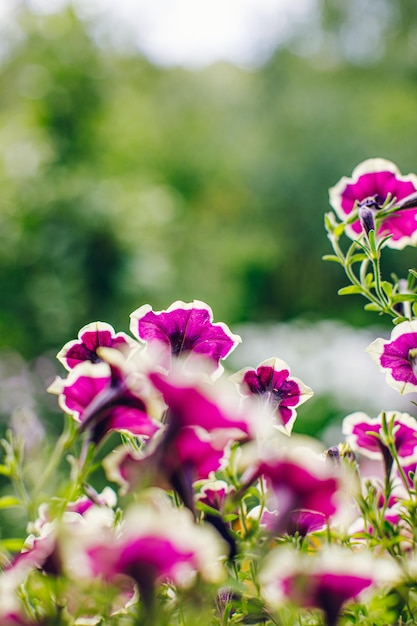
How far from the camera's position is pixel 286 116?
8.26 m

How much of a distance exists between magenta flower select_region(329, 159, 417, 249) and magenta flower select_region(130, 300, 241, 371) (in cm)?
18

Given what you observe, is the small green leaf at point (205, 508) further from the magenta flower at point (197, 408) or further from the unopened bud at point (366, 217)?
Result: the unopened bud at point (366, 217)

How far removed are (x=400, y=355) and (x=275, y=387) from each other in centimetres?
9

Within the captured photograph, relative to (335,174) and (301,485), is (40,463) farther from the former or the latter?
(335,174)

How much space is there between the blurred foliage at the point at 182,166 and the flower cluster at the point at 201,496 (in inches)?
130

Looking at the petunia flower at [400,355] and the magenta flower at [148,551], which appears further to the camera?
the petunia flower at [400,355]

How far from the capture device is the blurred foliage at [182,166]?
3777 millimetres

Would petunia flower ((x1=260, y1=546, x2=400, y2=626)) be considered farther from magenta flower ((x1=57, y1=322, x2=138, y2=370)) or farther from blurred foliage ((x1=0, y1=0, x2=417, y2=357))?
blurred foliage ((x1=0, y1=0, x2=417, y2=357))

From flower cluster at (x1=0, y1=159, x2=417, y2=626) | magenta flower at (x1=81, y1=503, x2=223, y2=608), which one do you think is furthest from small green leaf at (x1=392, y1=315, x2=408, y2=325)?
magenta flower at (x1=81, y1=503, x2=223, y2=608)

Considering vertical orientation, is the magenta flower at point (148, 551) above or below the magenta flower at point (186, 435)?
below

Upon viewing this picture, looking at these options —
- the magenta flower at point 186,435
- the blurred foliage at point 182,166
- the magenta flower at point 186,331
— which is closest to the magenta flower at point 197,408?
the magenta flower at point 186,435

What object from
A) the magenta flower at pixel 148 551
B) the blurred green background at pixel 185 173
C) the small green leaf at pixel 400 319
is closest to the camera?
the magenta flower at pixel 148 551

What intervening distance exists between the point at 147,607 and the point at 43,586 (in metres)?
0.06

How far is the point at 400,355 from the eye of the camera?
457 mm
